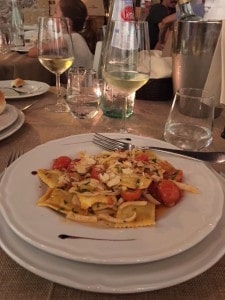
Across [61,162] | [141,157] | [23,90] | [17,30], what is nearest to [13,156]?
[61,162]

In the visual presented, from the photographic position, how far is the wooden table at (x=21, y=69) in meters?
1.91

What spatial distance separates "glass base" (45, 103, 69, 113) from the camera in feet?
3.24

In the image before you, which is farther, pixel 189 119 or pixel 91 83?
pixel 91 83

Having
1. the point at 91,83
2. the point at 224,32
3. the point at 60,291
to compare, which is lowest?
the point at 60,291

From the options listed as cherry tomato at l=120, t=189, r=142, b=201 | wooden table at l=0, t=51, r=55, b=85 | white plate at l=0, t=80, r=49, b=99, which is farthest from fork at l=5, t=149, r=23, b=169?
wooden table at l=0, t=51, r=55, b=85

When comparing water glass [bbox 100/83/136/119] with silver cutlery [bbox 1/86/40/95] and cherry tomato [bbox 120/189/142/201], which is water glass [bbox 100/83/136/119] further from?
cherry tomato [bbox 120/189/142/201]

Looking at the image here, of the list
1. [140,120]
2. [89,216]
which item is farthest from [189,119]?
[89,216]

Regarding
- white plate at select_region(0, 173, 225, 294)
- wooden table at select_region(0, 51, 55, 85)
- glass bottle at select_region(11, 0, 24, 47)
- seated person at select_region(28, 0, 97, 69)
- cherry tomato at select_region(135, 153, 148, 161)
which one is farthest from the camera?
glass bottle at select_region(11, 0, 24, 47)

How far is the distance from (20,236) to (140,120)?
62 centimetres

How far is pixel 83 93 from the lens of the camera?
965 mm

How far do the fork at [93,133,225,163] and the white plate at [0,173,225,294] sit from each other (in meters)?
0.24

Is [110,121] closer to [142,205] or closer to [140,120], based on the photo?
[140,120]

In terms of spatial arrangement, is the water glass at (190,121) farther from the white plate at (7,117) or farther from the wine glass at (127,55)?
the white plate at (7,117)

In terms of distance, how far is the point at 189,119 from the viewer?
0.80m
